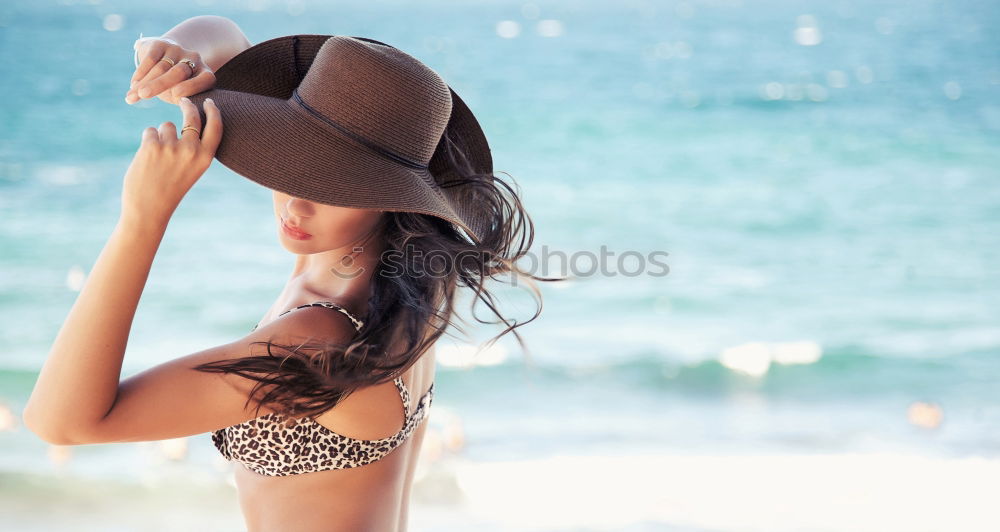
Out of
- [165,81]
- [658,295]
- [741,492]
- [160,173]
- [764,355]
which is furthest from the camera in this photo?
[658,295]

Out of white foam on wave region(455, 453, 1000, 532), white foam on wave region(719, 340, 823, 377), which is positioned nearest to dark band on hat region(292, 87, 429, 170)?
white foam on wave region(455, 453, 1000, 532)

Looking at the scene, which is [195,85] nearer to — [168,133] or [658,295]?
[168,133]

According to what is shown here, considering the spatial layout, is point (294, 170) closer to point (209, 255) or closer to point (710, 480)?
point (710, 480)

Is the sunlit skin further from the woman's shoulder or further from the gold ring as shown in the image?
the gold ring

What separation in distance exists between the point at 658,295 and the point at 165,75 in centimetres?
730

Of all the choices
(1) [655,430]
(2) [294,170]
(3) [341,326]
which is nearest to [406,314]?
(3) [341,326]

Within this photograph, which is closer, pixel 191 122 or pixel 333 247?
pixel 191 122

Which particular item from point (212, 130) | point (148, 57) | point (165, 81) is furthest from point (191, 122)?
point (148, 57)

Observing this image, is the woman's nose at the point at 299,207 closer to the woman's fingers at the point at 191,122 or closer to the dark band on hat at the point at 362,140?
the dark band on hat at the point at 362,140

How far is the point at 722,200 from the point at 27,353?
26.3ft

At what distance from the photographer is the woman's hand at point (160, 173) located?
55.9 inches

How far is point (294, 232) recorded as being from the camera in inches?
68.8

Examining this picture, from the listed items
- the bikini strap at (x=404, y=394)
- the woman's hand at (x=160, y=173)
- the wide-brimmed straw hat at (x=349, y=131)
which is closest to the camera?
the woman's hand at (x=160, y=173)

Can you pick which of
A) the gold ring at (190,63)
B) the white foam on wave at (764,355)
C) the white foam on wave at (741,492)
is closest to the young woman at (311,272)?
the gold ring at (190,63)
